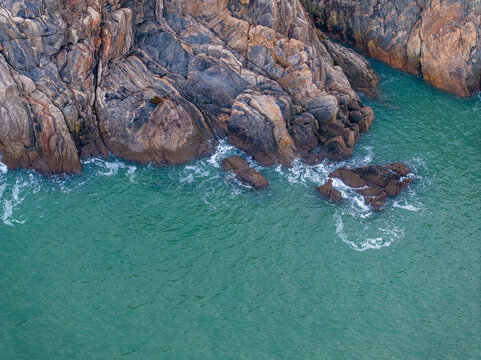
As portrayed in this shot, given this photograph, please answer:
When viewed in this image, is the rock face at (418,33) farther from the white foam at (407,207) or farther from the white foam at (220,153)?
the white foam at (220,153)

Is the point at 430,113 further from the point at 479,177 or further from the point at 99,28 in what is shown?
the point at 99,28

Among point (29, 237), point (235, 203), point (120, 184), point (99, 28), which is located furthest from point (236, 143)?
point (29, 237)

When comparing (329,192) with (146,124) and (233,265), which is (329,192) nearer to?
(233,265)

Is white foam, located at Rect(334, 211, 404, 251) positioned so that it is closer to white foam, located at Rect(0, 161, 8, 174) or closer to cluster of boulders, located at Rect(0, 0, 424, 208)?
cluster of boulders, located at Rect(0, 0, 424, 208)

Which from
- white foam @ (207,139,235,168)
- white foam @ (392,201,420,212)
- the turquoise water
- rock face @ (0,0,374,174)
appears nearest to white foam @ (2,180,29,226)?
the turquoise water

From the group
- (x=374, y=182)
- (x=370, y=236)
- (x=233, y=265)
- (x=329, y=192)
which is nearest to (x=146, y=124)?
(x=233, y=265)
